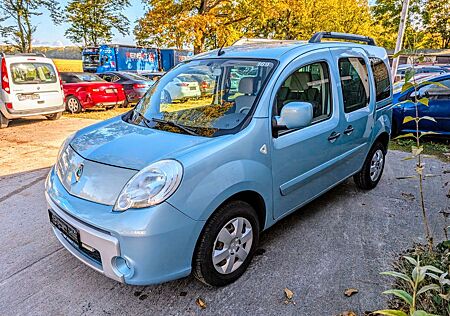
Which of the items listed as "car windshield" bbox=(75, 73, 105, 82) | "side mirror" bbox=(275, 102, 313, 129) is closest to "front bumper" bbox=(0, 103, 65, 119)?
"car windshield" bbox=(75, 73, 105, 82)

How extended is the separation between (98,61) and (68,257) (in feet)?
71.0

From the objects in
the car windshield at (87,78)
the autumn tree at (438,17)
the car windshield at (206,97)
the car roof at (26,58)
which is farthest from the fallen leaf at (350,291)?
the autumn tree at (438,17)

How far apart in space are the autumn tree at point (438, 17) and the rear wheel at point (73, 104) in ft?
105

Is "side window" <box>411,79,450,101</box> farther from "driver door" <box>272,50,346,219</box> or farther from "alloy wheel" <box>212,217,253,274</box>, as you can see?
"alloy wheel" <box>212,217,253,274</box>

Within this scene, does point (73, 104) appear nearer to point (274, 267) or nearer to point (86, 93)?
point (86, 93)

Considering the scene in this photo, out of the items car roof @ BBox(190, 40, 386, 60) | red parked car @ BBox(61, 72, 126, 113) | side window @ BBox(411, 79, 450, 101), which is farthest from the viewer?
red parked car @ BBox(61, 72, 126, 113)

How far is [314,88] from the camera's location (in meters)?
3.23

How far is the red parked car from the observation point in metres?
10.6

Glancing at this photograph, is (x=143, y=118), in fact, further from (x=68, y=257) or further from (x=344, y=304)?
(x=344, y=304)

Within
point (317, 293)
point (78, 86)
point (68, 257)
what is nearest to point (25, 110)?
point (78, 86)

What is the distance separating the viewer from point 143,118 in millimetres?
3006

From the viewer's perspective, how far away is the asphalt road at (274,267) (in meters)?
2.32

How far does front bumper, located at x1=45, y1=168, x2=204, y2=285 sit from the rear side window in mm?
7254

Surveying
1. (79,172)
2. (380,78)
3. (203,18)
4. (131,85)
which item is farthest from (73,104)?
(380,78)
